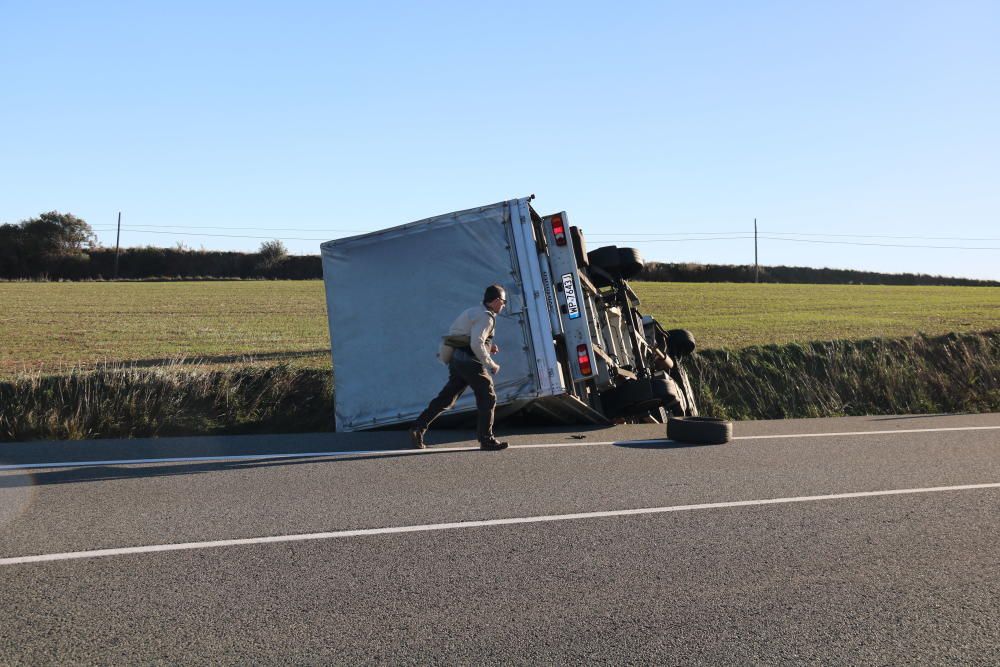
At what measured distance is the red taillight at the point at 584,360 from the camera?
11438 mm

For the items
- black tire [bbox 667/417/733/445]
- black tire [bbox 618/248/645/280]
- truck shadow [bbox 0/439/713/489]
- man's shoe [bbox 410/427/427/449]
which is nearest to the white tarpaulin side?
man's shoe [bbox 410/427/427/449]

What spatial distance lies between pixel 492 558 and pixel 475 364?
4.34 m

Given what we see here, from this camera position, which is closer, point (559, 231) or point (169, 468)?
point (169, 468)

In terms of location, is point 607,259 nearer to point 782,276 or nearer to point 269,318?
point 269,318

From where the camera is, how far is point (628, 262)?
13.3 metres

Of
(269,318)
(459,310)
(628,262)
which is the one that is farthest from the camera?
(269,318)

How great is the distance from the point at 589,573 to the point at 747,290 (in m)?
48.3

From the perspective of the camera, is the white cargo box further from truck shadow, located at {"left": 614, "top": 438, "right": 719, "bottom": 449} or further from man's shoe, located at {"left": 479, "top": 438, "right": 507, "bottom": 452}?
man's shoe, located at {"left": 479, "top": 438, "right": 507, "bottom": 452}

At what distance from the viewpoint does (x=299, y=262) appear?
230ft

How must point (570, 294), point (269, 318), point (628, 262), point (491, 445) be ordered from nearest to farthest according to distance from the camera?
point (491, 445), point (570, 294), point (628, 262), point (269, 318)

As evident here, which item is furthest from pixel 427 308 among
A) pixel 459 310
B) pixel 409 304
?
pixel 459 310

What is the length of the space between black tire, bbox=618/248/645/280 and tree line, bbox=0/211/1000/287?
5251 centimetres

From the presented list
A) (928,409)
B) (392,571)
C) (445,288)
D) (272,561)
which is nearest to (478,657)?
(392,571)

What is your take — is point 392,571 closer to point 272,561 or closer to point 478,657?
point 272,561
